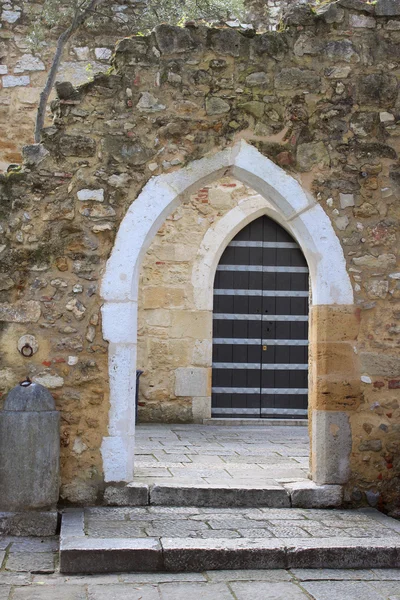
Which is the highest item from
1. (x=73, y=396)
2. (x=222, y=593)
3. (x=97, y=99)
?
(x=97, y=99)

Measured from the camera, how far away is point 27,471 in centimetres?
506

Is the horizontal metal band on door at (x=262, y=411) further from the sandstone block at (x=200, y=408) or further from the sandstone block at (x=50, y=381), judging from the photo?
the sandstone block at (x=50, y=381)

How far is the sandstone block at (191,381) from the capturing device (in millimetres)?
9422

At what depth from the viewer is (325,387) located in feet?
18.6

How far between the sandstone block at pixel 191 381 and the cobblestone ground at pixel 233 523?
13.2 ft

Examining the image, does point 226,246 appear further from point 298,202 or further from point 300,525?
point 300,525

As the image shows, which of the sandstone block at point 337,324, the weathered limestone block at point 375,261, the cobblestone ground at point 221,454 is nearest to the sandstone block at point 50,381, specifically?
the cobblestone ground at point 221,454

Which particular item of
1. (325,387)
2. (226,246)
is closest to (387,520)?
(325,387)

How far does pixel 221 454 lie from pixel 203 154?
2784 millimetres

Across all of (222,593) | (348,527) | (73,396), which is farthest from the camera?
(73,396)

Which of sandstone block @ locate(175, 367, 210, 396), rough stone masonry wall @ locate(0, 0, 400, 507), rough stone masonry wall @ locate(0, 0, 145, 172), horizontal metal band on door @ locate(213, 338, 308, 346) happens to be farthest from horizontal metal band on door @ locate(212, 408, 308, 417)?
rough stone masonry wall @ locate(0, 0, 400, 507)

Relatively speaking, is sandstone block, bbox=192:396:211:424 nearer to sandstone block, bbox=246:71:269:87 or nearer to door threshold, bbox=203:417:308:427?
door threshold, bbox=203:417:308:427

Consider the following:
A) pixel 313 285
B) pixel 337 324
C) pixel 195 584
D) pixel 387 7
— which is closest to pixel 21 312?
pixel 313 285

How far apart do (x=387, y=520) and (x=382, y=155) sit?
2465mm
